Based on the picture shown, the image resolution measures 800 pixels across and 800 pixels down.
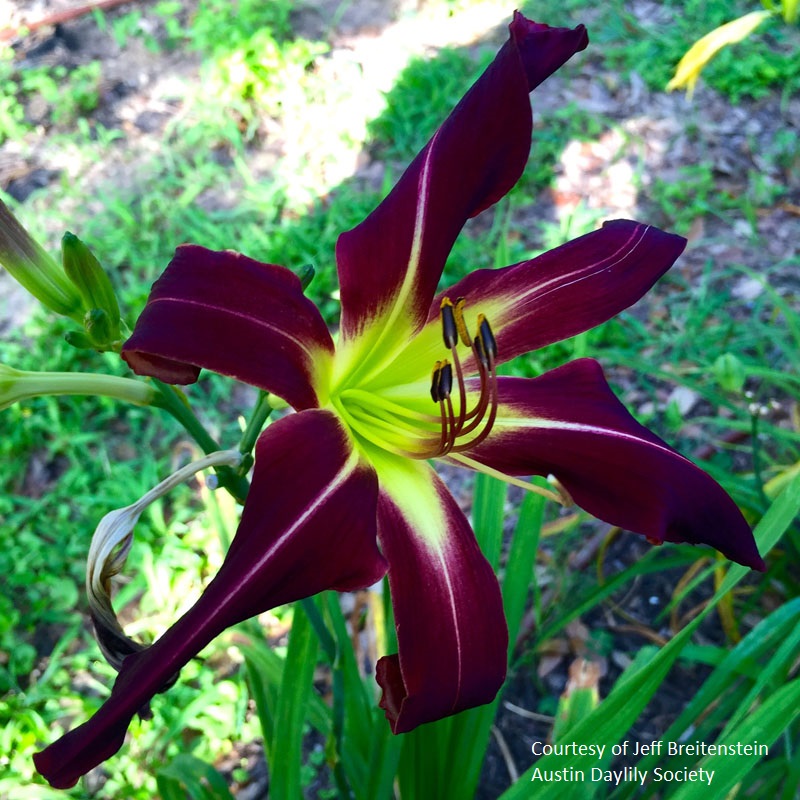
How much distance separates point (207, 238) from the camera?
9.80ft

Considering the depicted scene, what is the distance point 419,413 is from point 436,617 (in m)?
0.27

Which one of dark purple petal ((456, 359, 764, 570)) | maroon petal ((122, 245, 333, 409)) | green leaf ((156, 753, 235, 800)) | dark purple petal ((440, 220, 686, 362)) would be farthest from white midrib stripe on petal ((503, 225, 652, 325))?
green leaf ((156, 753, 235, 800))

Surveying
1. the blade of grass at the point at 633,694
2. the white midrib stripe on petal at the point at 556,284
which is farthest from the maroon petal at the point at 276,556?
the blade of grass at the point at 633,694

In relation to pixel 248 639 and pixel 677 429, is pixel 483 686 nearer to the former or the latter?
pixel 248 639

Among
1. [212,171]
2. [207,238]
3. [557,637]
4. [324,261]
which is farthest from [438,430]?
[212,171]

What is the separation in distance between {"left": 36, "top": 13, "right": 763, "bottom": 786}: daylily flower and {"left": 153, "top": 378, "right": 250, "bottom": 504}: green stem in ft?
0.41

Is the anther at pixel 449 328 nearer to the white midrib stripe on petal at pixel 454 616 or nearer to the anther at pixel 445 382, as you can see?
the anther at pixel 445 382

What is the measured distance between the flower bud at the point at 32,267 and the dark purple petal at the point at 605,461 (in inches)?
22.3

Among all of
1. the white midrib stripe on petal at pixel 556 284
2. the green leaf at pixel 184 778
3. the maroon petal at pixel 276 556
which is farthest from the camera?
the green leaf at pixel 184 778

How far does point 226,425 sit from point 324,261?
0.80 meters

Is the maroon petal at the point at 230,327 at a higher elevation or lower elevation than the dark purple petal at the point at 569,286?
higher

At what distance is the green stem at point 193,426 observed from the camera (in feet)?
2.92

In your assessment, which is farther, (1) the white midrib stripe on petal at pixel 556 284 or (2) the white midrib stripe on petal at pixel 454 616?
(1) the white midrib stripe on petal at pixel 556 284

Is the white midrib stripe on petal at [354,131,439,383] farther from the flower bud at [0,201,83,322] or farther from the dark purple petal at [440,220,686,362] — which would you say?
the flower bud at [0,201,83,322]
